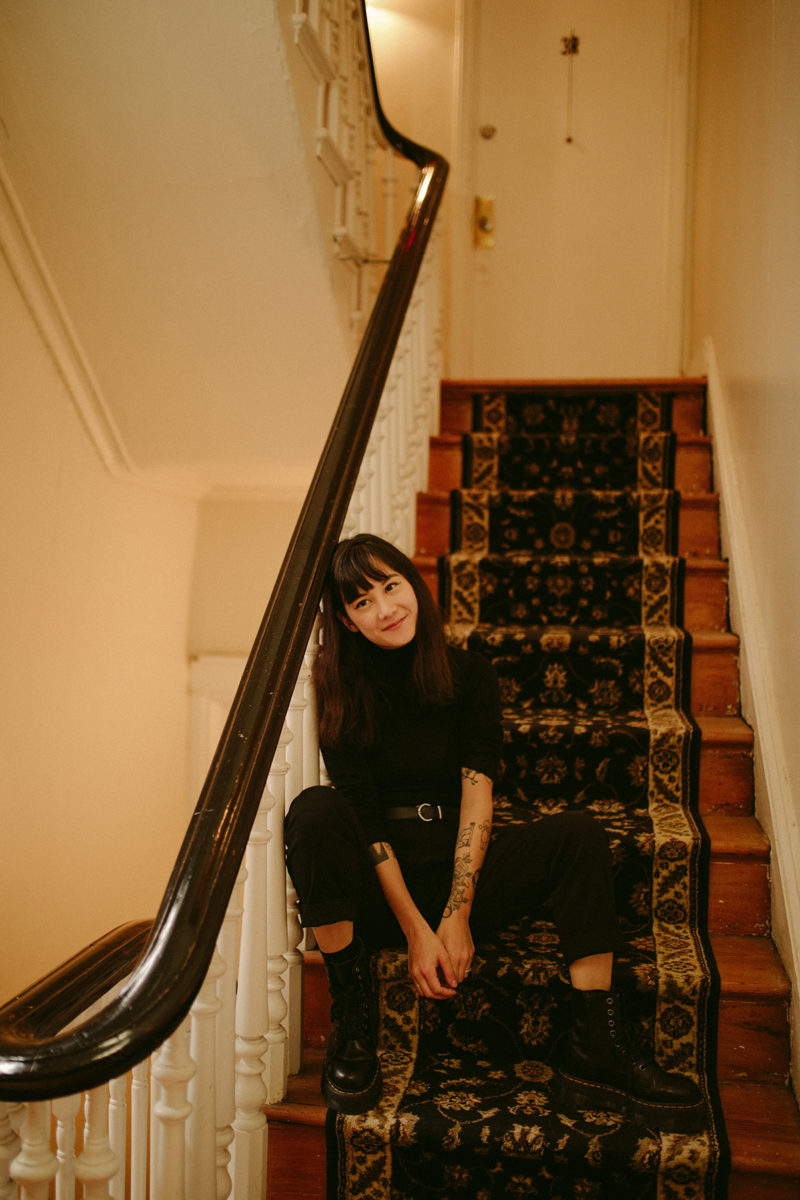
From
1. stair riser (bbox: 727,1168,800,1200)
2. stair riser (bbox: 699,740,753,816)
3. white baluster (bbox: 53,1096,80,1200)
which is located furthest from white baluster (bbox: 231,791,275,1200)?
stair riser (bbox: 699,740,753,816)

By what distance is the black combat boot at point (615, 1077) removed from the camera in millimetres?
1298

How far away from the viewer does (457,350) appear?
12.5 feet

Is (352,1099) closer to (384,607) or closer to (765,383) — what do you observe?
(384,607)

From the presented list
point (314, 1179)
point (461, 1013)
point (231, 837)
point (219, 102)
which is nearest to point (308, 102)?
point (219, 102)

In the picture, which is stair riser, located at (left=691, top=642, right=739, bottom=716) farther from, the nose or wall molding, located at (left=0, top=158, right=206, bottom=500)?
wall molding, located at (left=0, top=158, right=206, bottom=500)

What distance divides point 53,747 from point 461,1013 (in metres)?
1.78

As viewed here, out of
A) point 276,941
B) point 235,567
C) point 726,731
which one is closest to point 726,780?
point 726,731

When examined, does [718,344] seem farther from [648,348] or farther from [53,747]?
[53,747]

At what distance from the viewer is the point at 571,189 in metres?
3.76

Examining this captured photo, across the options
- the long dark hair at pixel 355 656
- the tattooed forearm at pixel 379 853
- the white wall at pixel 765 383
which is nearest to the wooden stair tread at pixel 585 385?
the white wall at pixel 765 383

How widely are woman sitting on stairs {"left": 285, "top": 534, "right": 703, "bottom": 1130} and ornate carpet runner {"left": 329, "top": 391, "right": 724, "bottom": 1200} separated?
7 cm

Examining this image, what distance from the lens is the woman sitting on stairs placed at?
135cm

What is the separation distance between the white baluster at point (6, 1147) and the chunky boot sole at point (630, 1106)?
824 millimetres

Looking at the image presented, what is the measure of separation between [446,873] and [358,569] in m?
0.56
